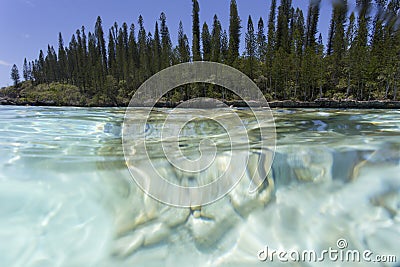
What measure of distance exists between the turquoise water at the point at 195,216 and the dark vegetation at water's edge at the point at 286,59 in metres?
15.1

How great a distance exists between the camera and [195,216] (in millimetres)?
1570

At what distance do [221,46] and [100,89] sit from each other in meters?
20.2

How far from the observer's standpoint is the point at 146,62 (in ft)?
96.9

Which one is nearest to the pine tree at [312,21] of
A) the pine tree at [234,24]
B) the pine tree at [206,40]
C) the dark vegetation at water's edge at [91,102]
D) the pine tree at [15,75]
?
the pine tree at [234,24]

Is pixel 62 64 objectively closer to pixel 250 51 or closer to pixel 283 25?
pixel 250 51

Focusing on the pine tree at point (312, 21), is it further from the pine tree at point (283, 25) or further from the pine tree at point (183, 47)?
the pine tree at point (183, 47)

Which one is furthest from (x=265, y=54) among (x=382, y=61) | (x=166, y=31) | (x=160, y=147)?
(x=160, y=147)

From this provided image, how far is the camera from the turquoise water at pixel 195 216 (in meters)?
1.34

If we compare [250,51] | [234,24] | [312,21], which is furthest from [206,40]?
[312,21]

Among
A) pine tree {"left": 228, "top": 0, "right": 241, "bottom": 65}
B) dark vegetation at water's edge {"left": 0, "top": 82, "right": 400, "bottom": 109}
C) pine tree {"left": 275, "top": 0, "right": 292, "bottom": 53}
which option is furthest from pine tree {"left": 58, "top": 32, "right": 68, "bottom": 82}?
pine tree {"left": 275, "top": 0, "right": 292, "bottom": 53}

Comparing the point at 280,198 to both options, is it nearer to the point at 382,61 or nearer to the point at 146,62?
Result: the point at 382,61

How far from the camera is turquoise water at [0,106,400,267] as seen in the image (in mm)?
1344

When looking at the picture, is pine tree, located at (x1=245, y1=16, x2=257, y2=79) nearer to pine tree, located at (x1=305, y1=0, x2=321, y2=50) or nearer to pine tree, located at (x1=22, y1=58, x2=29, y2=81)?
pine tree, located at (x1=305, y1=0, x2=321, y2=50)

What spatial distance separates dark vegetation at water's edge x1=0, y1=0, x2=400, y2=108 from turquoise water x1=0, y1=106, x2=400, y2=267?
15089 millimetres
